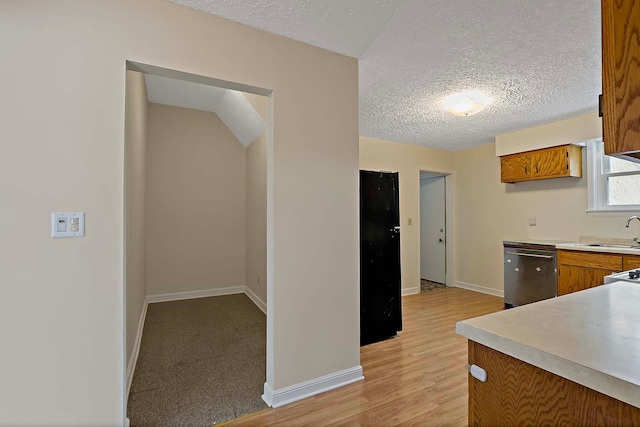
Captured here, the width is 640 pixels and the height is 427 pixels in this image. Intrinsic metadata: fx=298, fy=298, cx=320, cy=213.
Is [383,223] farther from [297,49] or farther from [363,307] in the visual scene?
[297,49]

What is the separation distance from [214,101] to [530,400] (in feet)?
15.6

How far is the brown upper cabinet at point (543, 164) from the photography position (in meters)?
3.72

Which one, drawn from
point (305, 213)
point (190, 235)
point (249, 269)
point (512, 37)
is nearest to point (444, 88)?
point (512, 37)

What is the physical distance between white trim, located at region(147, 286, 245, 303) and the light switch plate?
3.38 meters

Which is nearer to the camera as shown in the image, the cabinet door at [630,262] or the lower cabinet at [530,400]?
the lower cabinet at [530,400]

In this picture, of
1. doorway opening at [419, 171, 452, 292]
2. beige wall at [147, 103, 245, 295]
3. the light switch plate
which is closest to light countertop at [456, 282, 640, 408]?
the light switch plate

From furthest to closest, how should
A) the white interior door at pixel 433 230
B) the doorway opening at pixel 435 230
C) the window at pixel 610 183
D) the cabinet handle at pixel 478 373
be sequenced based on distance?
1. the white interior door at pixel 433 230
2. the doorway opening at pixel 435 230
3. the window at pixel 610 183
4. the cabinet handle at pixel 478 373

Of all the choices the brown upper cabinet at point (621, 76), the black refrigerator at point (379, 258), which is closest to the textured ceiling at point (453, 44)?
the black refrigerator at point (379, 258)

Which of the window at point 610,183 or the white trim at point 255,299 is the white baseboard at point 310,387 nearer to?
the white trim at point 255,299

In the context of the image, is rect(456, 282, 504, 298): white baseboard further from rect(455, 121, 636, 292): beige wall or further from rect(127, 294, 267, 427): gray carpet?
rect(127, 294, 267, 427): gray carpet

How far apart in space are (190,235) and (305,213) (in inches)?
→ 130

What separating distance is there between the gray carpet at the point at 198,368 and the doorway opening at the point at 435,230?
3.40 meters

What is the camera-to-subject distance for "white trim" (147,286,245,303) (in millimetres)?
4481

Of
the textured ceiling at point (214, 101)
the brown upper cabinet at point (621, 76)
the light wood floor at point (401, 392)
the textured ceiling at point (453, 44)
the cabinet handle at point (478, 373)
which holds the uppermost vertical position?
the textured ceiling at point (214, 101)
